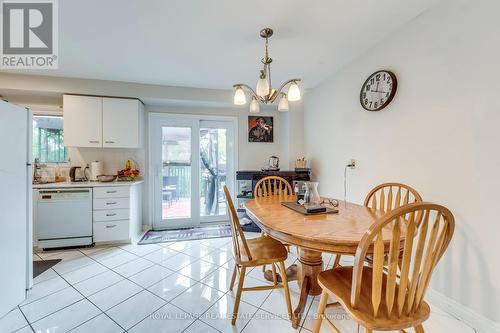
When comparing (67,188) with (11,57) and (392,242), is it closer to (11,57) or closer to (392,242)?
(11,57)

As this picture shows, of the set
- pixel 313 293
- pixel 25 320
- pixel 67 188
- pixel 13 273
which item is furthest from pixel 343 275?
pixel 67 188

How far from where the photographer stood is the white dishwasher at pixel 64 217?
2.72m

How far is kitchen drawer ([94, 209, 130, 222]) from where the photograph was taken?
2.88 meters

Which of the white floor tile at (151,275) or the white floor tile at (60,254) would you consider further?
the white floor tile at (60,254)

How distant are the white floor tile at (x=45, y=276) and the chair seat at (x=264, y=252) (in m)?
2.06

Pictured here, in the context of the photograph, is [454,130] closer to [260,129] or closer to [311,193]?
[311,193]

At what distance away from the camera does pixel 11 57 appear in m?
2.41

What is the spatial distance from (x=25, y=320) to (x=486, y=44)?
3763 mm

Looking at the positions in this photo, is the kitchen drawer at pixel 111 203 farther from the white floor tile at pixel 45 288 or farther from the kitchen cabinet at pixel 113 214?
the white floor tile at pixel 45 288

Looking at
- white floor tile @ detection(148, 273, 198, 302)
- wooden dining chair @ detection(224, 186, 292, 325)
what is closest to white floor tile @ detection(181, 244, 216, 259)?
white floor tile @ detection(148, 273, 198, 302)

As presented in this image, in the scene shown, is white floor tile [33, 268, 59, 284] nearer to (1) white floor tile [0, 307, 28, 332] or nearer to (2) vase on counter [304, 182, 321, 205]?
(1) white floor tile [0, 307, 28, 332]

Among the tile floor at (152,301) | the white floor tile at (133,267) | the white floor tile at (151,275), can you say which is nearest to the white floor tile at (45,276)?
the tile floor at (152,301)

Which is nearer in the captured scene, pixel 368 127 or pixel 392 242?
pixel 392 242

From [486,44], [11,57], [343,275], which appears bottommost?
[343,275]
